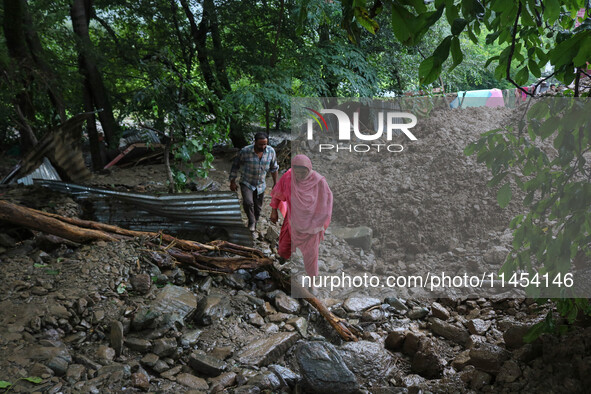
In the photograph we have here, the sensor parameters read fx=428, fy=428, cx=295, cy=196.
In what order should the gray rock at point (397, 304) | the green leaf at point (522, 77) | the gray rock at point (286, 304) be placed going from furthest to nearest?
the gray rock at point (397, 304) → the gray rock at point (286, 304) → the green leaf at point (522, 77)

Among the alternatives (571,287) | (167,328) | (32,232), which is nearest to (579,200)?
(571,287)

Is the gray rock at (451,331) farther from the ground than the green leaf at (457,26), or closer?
closer

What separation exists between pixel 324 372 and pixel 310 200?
1594 mm

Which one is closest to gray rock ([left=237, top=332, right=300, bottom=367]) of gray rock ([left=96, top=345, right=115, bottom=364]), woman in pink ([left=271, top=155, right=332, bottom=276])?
gray rock ([left=96, top=345, right=115, bottom=364])

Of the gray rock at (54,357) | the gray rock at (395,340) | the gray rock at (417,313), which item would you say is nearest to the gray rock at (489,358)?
the gray rock at (395,340)

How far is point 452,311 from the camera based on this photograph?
387cm

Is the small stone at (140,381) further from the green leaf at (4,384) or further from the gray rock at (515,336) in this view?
the gray rock at (515,336)

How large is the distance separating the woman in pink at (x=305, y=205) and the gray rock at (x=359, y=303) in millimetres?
432

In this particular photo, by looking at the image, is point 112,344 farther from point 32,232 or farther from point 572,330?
point 572,330

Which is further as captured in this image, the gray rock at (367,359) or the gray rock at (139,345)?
the gray rock at (367,359)

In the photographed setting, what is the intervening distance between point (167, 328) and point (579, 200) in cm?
264

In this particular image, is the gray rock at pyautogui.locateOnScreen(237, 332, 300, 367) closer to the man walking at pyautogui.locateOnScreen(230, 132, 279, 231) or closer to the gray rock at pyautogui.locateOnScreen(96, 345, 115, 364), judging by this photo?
the gray rock at pyautogui.locateOnScreen(96, 345, 115, 364)

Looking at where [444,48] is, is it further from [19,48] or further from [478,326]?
[19,48]

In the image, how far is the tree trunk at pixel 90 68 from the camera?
6.82 meters
